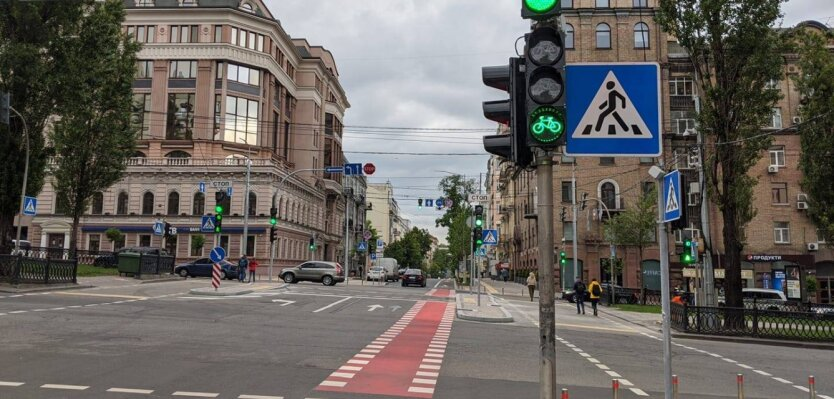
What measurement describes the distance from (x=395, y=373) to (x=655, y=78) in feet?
21.7

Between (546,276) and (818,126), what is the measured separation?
2931cm

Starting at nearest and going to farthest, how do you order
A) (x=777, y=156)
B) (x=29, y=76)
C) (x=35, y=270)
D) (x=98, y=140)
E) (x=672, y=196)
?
1. (x=672, y=196)
2. (x=35, y=270)
3. (x=29, y=76)
4. (x=98, y=140)
5. (x=777, y=156)

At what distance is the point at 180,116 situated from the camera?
5597 cm

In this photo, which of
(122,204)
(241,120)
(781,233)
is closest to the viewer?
(781,233)

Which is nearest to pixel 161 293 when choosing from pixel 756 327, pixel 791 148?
pixel 756 327

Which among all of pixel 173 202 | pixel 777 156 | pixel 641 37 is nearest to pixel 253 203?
pixel 173 202

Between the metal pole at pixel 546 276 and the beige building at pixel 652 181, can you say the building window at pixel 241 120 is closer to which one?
the beige building at pixel 652 181

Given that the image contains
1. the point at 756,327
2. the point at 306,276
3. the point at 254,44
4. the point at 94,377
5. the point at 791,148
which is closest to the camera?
the point at 94,377

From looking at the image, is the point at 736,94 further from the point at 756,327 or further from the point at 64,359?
the point at 64,359

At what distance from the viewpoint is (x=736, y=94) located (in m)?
21.1

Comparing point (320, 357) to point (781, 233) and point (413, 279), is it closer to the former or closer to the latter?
point (413, 279)

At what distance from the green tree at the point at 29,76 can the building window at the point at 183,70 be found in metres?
30.2

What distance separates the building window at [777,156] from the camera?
4725 cm

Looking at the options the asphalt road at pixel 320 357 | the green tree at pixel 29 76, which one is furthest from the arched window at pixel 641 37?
the green tree at pixel 29 76
